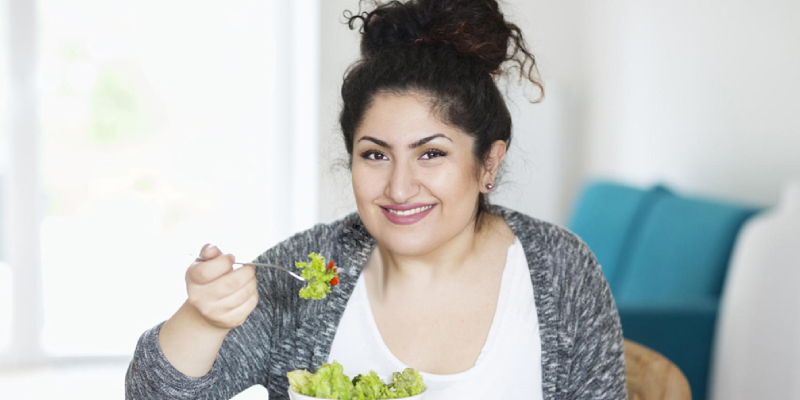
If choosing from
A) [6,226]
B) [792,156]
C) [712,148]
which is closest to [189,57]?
[6,226]

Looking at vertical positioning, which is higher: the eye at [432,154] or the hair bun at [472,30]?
the hair bun at [472,30]

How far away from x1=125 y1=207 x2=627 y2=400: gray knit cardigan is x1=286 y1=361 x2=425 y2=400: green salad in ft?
1.48

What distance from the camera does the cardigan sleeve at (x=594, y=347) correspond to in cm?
136

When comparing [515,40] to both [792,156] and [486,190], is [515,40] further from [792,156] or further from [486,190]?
[792,156]

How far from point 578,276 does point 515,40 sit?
1.44 ft

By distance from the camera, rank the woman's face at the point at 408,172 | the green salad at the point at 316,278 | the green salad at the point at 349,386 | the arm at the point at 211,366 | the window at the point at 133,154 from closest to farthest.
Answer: the green salad at the point at 349,386
the green salad at the point at 316,278
the arm at the point at 211,366
the woman's face at the point at 408,172
the window at the point at 133,154

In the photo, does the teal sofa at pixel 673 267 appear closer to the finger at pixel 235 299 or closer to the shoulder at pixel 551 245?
the shoulder at pixel 551 245

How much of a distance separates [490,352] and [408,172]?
1.13 ft

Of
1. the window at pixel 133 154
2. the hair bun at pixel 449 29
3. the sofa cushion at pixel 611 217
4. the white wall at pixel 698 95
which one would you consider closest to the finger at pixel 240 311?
the hair bun at pixel 449 29

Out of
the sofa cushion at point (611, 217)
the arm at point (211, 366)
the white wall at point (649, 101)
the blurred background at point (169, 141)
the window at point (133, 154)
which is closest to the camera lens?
the arm at point (211, 366)

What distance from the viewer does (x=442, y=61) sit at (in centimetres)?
132

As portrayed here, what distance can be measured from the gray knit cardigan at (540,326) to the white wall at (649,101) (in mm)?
176

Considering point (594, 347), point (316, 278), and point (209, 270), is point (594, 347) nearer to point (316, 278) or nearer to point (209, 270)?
point (316, 278)

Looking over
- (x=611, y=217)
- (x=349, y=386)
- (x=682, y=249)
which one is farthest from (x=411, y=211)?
(x=611, y=217)
